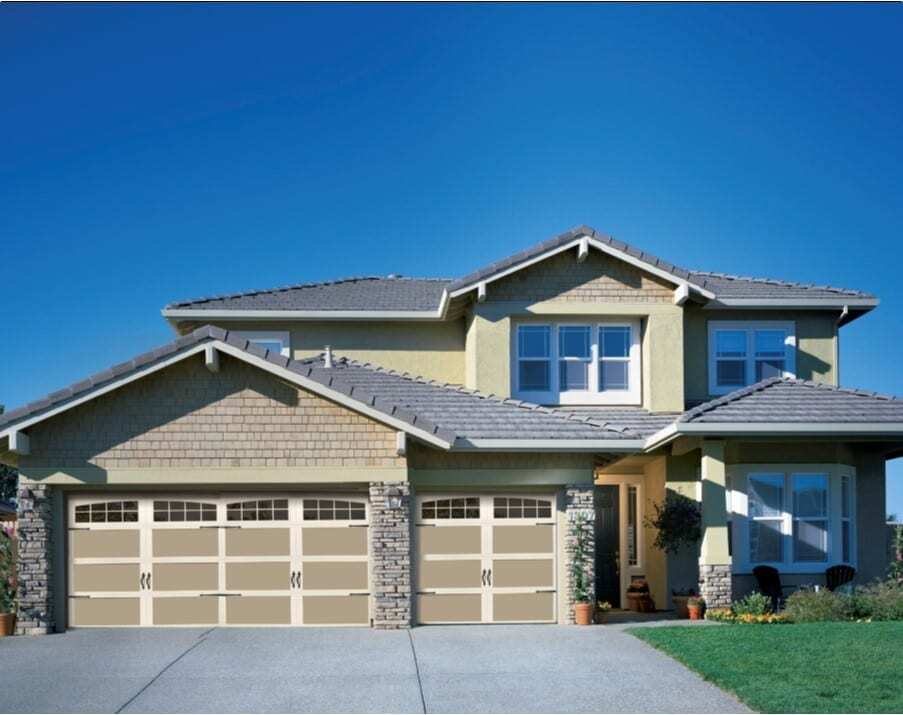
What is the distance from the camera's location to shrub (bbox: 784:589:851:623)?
16.9 m

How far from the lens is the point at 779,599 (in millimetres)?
18844

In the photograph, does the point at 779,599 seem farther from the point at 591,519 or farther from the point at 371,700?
the point at 371,700

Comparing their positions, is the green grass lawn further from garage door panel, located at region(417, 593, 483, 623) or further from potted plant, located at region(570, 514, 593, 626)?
garage door panel, located at region(417, 593, 483, 623)

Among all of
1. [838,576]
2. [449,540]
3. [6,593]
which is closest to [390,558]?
[449,540]

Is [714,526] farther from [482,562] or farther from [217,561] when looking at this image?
[217,561]

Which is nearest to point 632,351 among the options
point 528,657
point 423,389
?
point 423,389

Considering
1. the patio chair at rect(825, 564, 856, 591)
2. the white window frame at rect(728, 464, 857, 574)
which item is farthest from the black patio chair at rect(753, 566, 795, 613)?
the patio chair at rect(825, 564, 856, 591)

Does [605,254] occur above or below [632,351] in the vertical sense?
above

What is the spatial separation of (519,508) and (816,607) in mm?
4896

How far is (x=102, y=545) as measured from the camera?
16.5 metres

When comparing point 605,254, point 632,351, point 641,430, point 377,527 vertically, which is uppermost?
point 605,254

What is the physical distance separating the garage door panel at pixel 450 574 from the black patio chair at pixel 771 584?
5362mm

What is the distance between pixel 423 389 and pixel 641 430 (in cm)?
381

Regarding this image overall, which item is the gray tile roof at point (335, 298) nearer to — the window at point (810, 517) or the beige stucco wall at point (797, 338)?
the beige stucco wall at point (797, 338)
